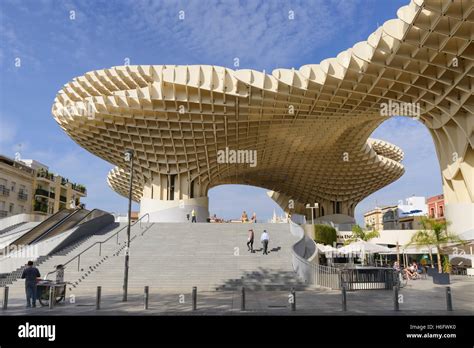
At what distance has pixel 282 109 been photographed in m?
32.0

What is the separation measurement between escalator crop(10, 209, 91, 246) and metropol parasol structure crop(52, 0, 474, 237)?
410 inches

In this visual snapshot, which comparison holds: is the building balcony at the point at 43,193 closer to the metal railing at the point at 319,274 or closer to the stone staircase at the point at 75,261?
the stone staircase at the point at 75,261

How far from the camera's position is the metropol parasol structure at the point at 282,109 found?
2314 centimetres

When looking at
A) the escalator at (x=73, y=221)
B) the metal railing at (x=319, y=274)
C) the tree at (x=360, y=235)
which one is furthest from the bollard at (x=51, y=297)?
the tree at (x=360, y=235)

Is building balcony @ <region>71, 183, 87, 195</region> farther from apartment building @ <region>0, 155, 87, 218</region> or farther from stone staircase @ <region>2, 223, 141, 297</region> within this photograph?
stone staircase @ <region>2, 223, 141, 297</region>

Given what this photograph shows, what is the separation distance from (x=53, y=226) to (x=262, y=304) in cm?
1699

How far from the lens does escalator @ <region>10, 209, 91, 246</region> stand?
22.0 m

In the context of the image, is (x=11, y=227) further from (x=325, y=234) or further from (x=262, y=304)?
(x=325, y=234)

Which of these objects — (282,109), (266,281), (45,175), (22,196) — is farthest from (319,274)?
(45,175)

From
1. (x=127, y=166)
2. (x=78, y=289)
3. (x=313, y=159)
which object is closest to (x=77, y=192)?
(x=127, y=166)

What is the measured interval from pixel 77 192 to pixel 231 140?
4551 cm

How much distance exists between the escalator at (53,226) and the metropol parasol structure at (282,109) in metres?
10.4

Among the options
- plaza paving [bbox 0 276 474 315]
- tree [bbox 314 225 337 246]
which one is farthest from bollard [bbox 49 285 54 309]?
tree [bbox 314 225 337 246]
